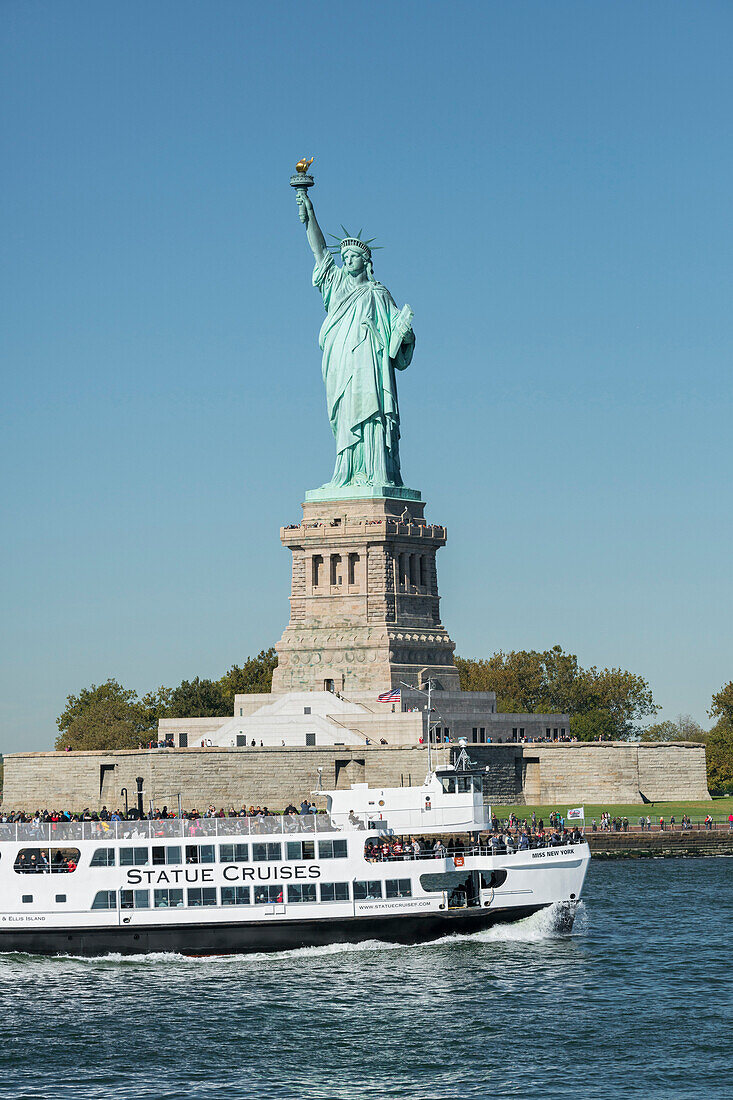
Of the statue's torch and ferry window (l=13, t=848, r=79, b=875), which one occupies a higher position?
the statue's torch

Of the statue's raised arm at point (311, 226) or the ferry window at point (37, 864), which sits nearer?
the ferry window at point (37, 864)

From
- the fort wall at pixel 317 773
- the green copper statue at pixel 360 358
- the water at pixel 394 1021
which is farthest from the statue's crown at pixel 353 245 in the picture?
the water at pixel 394 1021

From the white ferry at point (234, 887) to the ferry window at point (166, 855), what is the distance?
3 centimetres

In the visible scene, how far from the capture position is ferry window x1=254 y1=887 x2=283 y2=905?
55688 mm

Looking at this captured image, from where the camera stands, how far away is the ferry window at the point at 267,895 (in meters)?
55.7

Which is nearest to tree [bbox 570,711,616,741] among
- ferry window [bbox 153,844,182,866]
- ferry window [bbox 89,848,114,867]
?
ferry window [bbox 153,844,182,866]

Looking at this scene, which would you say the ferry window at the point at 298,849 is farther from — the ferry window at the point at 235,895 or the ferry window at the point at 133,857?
the ferry window at the point at 133,857

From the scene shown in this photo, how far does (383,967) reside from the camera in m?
53.2

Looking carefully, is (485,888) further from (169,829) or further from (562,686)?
(562,686)

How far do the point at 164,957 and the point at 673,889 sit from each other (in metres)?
24.6

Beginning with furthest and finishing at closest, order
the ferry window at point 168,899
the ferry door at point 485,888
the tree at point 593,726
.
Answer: the tree at point 593,726 < the ferry door at point 485,888 < the ferry window at point 168,899

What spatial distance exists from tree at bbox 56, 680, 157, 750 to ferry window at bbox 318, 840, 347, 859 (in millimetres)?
54057

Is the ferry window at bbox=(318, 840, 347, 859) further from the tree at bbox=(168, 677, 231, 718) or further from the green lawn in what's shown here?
the tree at bbox=(168, 677, 231, 718)

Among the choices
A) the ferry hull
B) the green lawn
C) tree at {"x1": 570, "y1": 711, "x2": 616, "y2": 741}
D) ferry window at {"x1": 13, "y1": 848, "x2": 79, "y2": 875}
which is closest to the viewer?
the ferry hull
